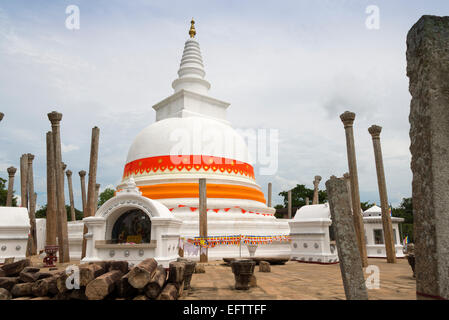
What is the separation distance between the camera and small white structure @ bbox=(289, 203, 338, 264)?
14727 millimetres

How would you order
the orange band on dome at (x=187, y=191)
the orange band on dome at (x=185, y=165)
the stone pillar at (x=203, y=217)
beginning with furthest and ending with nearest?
the orange band on dome at (x=185, y=165), the orange band on dome at (x=187, y=191), the stone pillar at (x=203, y=217)

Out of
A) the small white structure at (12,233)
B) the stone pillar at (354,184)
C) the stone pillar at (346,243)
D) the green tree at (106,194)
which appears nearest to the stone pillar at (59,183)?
the small white structure at (12,233)

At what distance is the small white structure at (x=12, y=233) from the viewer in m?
13.9

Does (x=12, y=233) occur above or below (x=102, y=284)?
above

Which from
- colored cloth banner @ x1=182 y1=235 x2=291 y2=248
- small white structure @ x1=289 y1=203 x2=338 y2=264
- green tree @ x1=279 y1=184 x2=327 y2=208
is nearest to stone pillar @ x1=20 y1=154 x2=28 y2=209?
colored cloth banner @ x1=182 y1=235 x2=291 y2=248

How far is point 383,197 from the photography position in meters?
14.1

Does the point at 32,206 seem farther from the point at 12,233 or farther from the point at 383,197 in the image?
the point at 383,197

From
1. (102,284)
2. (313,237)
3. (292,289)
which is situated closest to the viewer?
(102,284)

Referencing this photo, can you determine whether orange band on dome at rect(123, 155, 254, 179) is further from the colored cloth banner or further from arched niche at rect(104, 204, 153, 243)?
arched niche at rect(104, 204, 153, 243)

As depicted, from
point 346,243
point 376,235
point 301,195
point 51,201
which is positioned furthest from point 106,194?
point 346,243

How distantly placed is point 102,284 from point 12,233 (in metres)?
11.0

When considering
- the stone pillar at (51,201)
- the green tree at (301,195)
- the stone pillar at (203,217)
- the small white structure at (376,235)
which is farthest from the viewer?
the green tree at (301,195)

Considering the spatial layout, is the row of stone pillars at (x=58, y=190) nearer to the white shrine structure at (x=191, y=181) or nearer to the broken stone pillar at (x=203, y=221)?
the white shrine structure at (x=191, y=181)

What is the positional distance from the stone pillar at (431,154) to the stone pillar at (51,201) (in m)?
14.7
